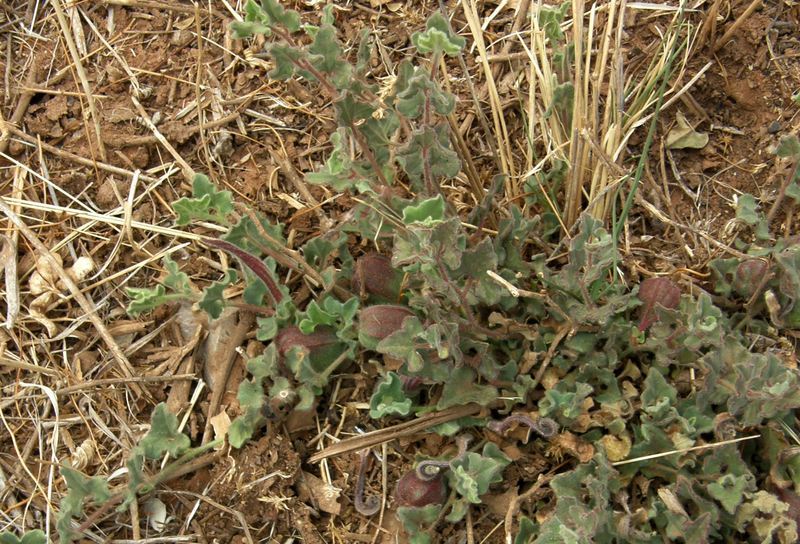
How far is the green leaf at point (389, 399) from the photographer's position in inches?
88.0

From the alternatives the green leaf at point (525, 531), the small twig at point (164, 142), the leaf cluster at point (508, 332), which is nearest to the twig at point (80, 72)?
the small twig at point (164, 142)

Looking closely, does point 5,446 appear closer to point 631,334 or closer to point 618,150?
point 631,334

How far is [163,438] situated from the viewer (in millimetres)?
2473

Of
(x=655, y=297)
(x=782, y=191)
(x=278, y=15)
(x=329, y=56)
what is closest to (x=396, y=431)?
(x=655, y=297)

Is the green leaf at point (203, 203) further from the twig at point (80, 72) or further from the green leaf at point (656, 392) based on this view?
the green leaf at point (656, 392)

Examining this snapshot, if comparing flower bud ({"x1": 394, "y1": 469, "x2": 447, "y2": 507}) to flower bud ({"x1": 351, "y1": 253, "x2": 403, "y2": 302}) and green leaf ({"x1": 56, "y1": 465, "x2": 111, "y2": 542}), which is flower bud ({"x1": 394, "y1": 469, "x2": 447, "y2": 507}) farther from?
green leaf ({"x1": 56, "y1": 465, "x2": 111, "y2": 542})

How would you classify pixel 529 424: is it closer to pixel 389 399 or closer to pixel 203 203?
pixel 389 399

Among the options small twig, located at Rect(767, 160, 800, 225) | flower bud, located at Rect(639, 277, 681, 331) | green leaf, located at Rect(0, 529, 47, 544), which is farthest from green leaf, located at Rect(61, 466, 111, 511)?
small twig, located at Rect(767, 160, 800, 225)

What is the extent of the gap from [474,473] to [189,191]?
1.44m

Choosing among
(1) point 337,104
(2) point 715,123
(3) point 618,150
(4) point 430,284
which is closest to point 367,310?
(4) point 430,284

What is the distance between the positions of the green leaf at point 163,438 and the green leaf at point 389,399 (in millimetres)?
608

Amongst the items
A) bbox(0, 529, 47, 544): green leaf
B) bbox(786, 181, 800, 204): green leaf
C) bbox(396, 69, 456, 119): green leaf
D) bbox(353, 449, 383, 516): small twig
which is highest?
bbox(396, 69, 456, 119): green leaf

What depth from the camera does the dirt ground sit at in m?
2.55

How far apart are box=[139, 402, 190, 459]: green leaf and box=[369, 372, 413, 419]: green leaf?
608 millimetres
